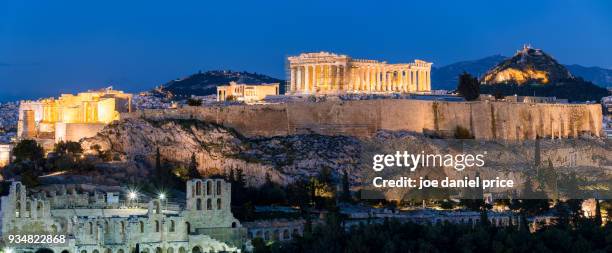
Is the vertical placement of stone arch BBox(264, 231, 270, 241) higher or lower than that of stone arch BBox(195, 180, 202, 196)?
lower

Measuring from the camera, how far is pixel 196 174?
6209 cm

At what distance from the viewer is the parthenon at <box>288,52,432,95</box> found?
8056 centimetres

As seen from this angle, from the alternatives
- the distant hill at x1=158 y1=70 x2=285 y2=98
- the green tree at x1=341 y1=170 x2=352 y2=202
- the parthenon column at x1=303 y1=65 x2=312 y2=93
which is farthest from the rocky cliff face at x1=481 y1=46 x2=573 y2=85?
the green tree at x1=341 y1=170 x2=352 y2=202

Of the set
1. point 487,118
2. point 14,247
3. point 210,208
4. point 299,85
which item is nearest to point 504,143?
point 487,118

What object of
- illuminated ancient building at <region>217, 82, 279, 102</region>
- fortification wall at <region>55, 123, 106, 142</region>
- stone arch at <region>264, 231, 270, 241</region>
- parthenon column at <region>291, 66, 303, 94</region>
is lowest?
stone arch at <region>264, 231, 270, 241</region>

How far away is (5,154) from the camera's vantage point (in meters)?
66.8

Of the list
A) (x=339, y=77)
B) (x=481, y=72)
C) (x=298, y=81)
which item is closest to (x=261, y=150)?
(x=339, y=77)

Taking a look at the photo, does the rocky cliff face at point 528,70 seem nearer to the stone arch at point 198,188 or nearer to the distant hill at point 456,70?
the distant hill at point 456,70

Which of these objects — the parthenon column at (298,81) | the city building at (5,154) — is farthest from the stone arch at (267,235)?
the parthenon column at (298,81)

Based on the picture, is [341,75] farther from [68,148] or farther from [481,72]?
[481,72]

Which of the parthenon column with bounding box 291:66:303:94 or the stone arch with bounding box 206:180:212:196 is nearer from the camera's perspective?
the stone arch with bounding box 206:180:212:196

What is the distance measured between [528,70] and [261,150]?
2115 inches

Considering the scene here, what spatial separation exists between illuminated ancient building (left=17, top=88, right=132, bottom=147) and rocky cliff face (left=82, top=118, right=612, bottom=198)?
6.86ft

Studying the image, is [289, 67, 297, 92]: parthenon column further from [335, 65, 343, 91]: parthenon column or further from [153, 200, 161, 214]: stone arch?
[153, 200, 161, 214]: stone arch
